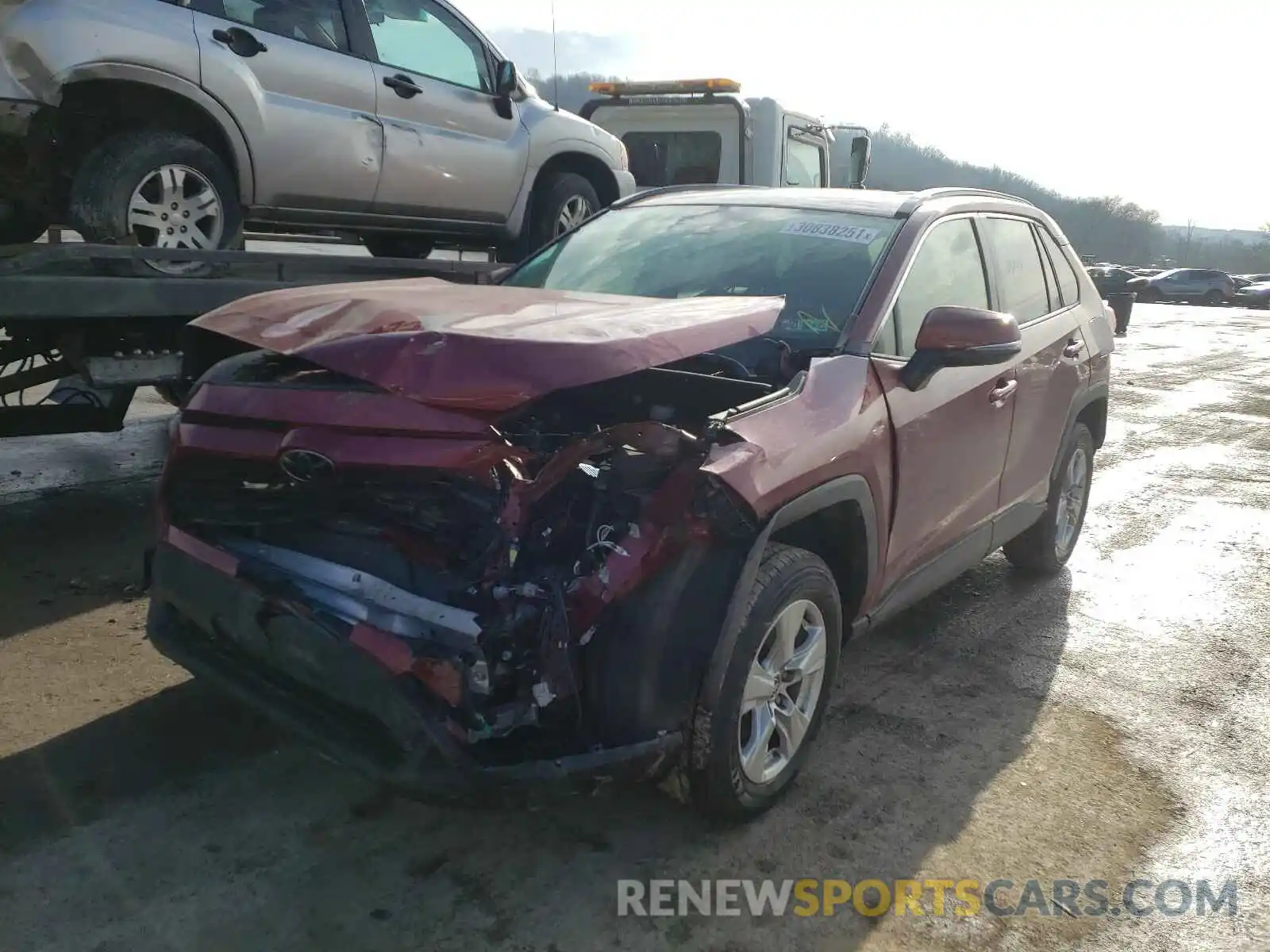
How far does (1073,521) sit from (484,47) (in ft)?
14.0

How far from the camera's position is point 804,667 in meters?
3.06

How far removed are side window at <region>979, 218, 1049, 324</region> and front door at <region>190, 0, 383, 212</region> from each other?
3146 millimetres

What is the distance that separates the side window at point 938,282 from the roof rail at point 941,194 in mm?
114

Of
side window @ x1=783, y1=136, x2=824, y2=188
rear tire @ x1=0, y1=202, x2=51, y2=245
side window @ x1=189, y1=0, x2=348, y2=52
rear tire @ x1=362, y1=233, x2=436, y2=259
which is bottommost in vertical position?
rear tire @ x1=362, y1=233, x2=436, y2=259

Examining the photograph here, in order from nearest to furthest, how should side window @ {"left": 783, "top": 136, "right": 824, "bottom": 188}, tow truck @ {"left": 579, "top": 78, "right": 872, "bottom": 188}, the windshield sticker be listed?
the windshield sticker, tow truck @ {"left": 579, "top": 78, "right": 872, "bottom": 188}, side window @ {"left": 783, "top": 136, "right": 824, "bottom": 188}

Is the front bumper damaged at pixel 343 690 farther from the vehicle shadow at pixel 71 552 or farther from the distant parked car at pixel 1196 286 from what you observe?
the distant parked car at pixel 1196 286

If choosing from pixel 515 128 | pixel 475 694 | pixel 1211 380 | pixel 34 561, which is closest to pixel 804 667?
pixel 475 694

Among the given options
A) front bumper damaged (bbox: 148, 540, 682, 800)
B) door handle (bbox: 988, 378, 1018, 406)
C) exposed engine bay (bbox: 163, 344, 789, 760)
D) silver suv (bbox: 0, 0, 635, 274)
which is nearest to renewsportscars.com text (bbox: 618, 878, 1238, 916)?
front bumper damaged (bbox: 148, 540, 682, 800)

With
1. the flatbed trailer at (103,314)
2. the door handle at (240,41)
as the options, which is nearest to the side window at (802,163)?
the flatbed trailer at (103,314)

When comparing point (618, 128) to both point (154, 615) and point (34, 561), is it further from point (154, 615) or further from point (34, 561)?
point (154, 615)

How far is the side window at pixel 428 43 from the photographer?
559 centimetres

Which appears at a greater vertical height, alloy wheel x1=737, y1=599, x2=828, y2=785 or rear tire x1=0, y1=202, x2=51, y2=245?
rear tire x1=0, y1=202, x2=51, y2=245

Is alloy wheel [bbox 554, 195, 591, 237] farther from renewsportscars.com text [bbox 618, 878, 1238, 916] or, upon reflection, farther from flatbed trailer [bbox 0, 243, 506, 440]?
renewsportscars.com text [bbox 618, 878, 1238, 916]

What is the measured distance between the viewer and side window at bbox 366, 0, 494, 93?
18.3ft
